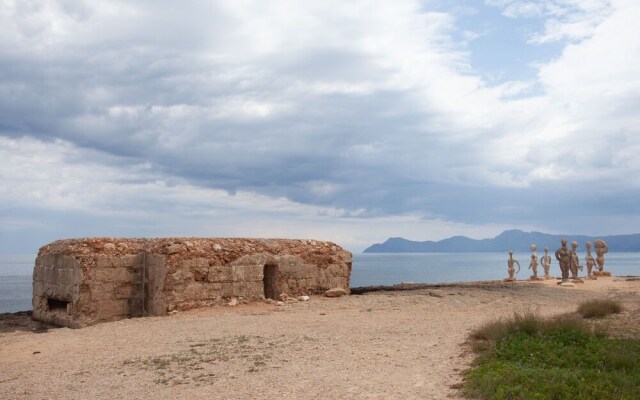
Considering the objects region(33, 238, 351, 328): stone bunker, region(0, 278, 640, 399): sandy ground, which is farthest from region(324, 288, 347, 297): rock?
region(0, 278, 640, 399): sandy ground

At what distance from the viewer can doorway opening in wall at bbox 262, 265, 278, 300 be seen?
16.5m

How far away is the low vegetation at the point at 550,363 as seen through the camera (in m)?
6.03

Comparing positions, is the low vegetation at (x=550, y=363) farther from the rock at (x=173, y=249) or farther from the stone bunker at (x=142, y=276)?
the rock at (x=173, y=249)

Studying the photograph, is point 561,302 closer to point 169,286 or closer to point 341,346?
point 341,346

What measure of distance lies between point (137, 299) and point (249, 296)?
9.77ft

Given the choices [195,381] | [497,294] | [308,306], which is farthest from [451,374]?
[497,294]

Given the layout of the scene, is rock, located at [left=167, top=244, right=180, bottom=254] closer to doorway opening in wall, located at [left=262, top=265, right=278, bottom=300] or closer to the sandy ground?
the sandy ground

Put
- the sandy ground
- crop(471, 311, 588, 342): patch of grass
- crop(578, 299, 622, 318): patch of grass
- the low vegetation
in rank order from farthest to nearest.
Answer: crop(578, 299, 622, 318): patch of grass → crop(471, 311, 588, 342): patch of grass → the sandy ground → the low vegetation

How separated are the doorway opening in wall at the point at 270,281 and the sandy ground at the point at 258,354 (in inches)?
61.5

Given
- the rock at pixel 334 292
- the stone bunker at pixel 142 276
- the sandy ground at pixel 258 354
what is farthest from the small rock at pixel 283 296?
the rock at pixel 334 292

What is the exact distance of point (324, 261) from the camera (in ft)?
58.8

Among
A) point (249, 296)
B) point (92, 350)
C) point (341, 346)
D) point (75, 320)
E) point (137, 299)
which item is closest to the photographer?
point (341, 346)

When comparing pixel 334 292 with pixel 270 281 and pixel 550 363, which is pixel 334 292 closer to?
pixel 270 281

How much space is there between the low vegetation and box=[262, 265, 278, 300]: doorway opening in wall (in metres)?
8.11
